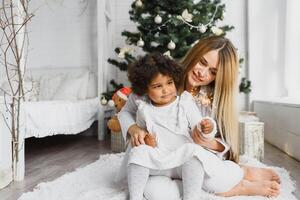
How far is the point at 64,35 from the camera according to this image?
3.29 m

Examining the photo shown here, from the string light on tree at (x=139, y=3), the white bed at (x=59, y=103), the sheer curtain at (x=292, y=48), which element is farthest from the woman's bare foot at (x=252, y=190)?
the sheer curtain at (x=292, y=48)

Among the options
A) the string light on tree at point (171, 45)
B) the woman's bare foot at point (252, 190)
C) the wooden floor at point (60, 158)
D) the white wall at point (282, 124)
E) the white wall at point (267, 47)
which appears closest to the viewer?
the woman's bare foot at point (252, 190)

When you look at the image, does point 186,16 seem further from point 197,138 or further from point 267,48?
point 197,138

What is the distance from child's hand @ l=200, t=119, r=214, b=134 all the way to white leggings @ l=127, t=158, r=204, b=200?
100mm

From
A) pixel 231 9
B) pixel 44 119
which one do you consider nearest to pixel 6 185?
pixel 44 119

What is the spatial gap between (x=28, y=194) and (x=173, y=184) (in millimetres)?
588

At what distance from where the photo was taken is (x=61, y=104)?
2.22 m

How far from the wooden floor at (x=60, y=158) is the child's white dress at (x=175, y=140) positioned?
0.40m

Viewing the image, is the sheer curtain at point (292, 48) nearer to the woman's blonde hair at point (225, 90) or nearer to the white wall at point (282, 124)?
the white wall at point (282, 124)

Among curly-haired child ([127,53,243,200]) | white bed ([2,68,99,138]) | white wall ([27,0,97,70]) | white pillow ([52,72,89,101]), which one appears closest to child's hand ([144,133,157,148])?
curly-haired child ([127,53,243,200])

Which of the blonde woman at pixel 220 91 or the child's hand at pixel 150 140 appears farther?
the blonde woman at pixel 220 91

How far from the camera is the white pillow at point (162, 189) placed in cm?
114

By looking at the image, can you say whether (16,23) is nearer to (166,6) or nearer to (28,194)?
(28,194)

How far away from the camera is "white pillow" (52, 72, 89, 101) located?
9.66 ft
